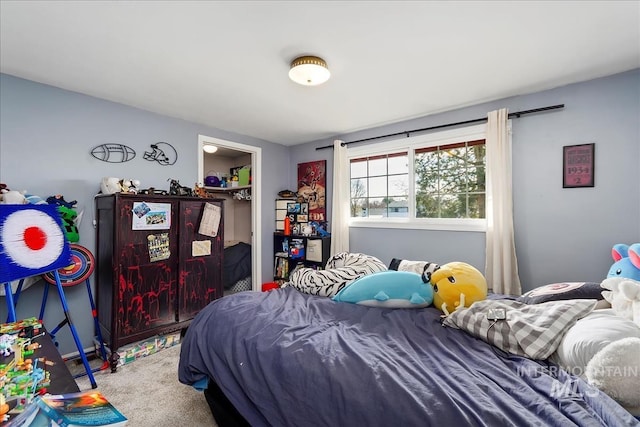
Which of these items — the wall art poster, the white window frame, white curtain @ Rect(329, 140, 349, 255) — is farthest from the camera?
the wall art poster

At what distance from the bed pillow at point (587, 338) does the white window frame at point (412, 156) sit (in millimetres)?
1814

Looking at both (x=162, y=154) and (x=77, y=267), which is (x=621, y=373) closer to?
(x=77, y=267)

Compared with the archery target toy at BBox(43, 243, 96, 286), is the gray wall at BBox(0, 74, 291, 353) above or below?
above

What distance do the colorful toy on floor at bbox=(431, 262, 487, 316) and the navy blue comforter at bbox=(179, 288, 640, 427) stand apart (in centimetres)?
11

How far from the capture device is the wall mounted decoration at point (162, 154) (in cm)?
310

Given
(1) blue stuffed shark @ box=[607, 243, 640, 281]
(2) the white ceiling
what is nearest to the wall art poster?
(2) the white ceiling

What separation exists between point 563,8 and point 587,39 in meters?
0.48

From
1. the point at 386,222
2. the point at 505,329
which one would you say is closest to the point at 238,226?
the point at 386,222

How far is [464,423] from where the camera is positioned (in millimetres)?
869

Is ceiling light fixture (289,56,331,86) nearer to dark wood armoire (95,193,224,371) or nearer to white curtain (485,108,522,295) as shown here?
dark wood armoire (95,193,224,371)

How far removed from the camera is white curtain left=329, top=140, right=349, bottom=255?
382 cm

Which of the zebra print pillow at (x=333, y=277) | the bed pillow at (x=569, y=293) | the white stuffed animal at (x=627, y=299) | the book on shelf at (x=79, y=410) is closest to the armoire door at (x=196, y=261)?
the zebra print pillow at (x=333, y=277)

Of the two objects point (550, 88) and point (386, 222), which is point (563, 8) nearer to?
point (550, 88)

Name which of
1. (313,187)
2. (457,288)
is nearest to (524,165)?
(457,288)
